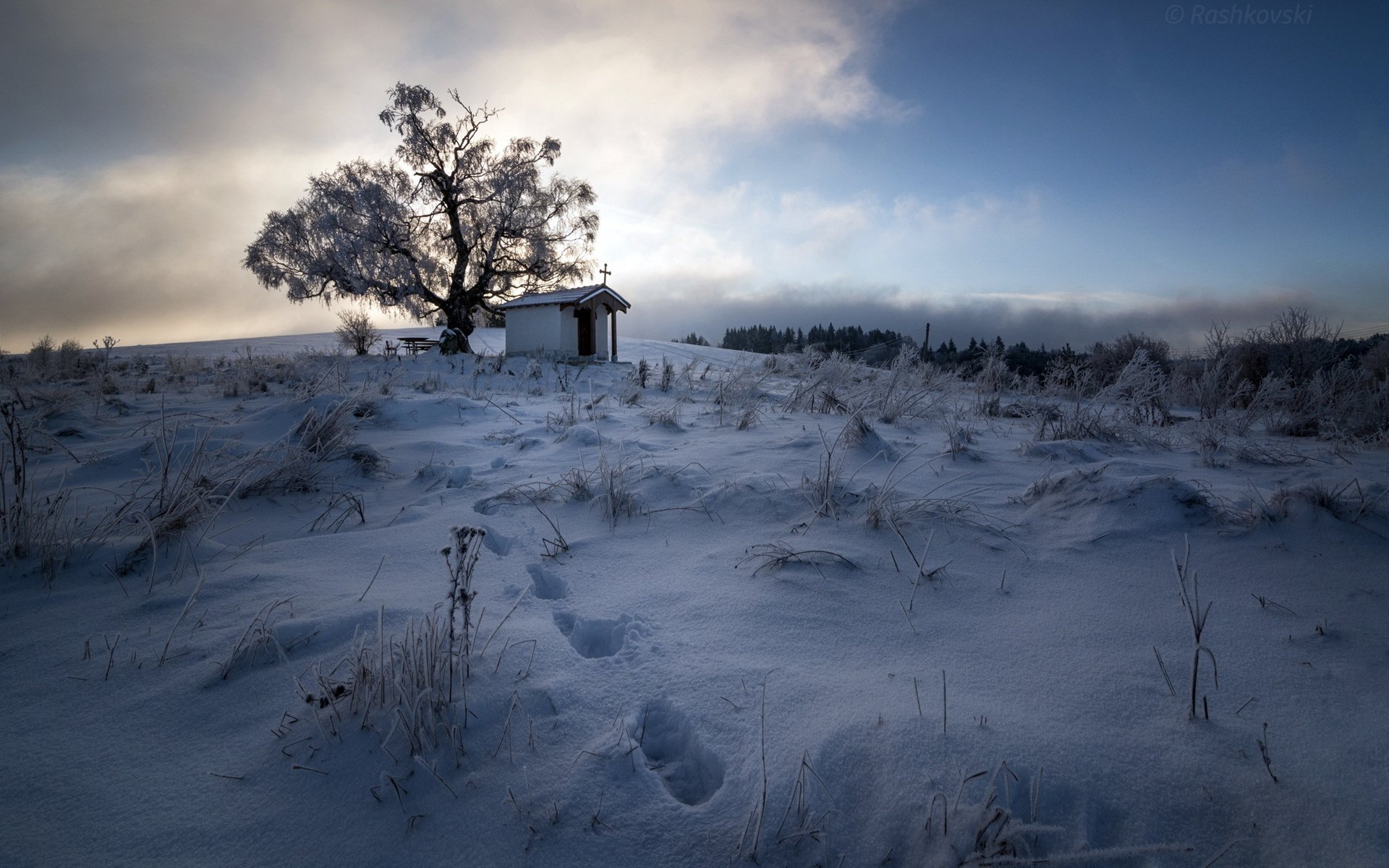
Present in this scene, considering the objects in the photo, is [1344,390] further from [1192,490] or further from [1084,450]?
[1192,490]

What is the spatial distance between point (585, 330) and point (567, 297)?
1.41 m

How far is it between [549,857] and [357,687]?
2.20 ft

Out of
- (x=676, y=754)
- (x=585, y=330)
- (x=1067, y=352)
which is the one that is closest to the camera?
(x=676, y=754)

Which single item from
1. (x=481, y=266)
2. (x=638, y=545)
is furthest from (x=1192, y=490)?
(x=481, y=266)

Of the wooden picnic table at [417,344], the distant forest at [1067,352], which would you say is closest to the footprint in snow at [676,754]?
the distant forest at [1067,352]

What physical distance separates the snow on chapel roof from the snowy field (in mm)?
18155

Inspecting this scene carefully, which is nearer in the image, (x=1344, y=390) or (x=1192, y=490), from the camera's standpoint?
(x=1192, y=490)

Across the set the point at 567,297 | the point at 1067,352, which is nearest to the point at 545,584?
the point at 1067,352

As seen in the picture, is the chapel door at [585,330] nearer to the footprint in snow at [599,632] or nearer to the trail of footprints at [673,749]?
the footprint in snow at [599,632]

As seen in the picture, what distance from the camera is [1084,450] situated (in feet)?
13.3

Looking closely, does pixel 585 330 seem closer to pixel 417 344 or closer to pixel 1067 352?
pixel 417 344

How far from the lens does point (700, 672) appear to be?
1608mm

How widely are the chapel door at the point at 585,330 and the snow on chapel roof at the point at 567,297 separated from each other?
696 mm

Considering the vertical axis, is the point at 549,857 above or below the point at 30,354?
below
